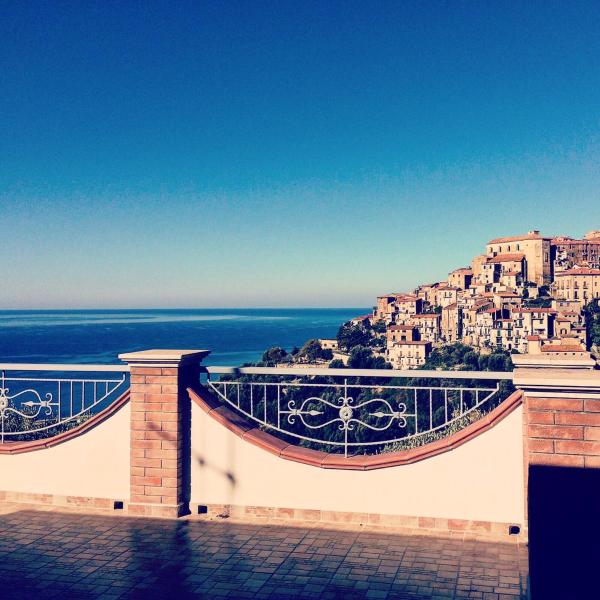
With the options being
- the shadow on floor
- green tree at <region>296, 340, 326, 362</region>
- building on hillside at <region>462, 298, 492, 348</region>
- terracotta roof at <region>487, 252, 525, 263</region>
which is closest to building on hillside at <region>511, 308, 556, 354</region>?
building on hillside at <region>462, 298, 492, 348</region>

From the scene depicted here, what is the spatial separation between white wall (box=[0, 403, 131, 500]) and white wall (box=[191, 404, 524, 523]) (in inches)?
27.2

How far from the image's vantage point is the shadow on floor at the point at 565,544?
3182mm

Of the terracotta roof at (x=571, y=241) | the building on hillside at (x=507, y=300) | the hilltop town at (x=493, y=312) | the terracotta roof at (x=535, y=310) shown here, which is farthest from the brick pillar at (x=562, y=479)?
the terracotta roof at (x=571, y=241)

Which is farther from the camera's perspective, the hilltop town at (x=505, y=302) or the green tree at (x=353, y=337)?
the green tree at (x=353, y=337)

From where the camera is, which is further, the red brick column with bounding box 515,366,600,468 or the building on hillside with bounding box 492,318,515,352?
the building on hillside with bounding box 492,318,515,352

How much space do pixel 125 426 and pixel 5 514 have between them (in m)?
1.33

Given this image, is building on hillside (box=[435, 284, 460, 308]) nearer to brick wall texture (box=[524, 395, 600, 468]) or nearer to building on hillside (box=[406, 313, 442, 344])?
building on hillside (box=[406, 313, 442, 344])

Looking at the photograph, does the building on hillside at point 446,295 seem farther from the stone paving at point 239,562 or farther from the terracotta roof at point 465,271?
the stone paving at point 239,562

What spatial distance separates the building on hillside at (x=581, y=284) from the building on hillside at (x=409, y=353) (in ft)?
76.8

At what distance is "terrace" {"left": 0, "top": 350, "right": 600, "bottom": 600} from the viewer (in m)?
3.69

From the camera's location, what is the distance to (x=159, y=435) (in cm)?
518

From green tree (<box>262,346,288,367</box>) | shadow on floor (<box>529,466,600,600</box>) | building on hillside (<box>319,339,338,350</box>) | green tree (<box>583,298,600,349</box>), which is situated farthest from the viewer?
building on hillside (<box>319,339,338,350</box>)

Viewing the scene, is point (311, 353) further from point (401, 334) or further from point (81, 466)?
point (81, 466)

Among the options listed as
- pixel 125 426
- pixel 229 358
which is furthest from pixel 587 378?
pixel 229 358
